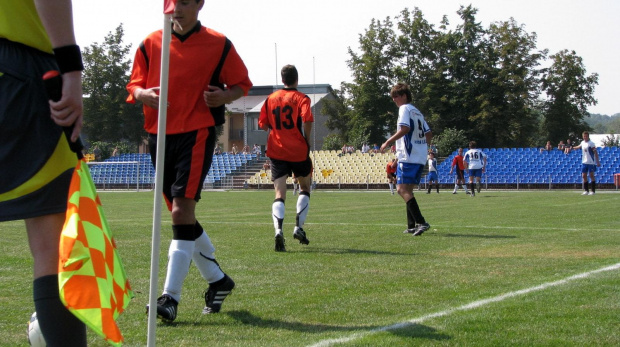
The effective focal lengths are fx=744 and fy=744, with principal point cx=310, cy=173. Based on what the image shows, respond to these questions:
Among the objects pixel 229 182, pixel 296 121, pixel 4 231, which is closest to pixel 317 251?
pixel 296 121

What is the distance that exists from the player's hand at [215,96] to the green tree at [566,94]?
68144 mm

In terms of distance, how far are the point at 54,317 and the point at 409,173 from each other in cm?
883

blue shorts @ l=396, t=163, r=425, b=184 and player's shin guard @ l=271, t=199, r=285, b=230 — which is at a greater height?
blue shorts @ l=396, t=163, r=425, b=184

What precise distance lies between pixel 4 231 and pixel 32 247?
9845mm

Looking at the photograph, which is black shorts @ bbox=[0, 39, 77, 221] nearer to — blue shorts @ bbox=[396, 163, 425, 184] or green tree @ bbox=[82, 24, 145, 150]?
blue shorts @ bbox=[396, 163, 425, 184]

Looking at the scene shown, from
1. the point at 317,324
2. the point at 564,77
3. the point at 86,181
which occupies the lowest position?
the point at 317,324

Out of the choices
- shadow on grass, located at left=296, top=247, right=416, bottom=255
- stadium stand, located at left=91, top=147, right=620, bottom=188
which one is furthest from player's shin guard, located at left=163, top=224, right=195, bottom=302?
stadium stand, located at left=91, top=147, right=620, bottom=188

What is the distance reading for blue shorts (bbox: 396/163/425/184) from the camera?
1102 centimetres

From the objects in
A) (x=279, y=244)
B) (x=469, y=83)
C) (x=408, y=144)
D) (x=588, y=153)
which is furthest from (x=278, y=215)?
(x=469, y=83)

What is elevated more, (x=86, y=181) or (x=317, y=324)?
(x=86, y=181)

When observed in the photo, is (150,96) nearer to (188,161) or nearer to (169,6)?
(188,161)

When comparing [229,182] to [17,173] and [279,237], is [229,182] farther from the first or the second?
[17,173]

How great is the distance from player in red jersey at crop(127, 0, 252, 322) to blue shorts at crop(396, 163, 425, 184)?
623 cm

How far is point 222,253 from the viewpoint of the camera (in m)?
8.45
